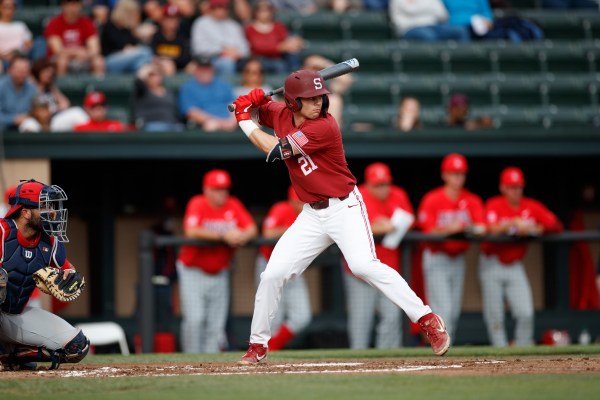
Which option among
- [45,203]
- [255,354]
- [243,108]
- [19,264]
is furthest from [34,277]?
[243,108]

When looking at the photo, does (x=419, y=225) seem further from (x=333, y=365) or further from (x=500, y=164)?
(x=333, y=365)

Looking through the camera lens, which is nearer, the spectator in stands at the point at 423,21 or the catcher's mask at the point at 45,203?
the catcher's mask at the point at 45,203

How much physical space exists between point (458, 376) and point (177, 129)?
5730mm

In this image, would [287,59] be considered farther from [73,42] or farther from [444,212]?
[444,212]

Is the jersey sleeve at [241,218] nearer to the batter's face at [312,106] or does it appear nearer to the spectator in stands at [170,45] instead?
the spectator in stands at [170,45]

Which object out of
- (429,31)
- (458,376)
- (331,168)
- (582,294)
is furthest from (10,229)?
(429,31)

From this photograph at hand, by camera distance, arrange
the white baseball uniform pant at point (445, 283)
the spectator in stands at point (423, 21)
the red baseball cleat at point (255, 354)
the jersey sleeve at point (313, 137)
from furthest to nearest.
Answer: the spectator in stands at point (423, 21)
the white baseball uniform pant at point (445, 283)
the red baseball cleat at point (255, 354)
the jersey sleeve at point (313, 137)

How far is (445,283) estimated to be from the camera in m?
10.4

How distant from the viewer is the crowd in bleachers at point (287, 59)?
11328 millimetres

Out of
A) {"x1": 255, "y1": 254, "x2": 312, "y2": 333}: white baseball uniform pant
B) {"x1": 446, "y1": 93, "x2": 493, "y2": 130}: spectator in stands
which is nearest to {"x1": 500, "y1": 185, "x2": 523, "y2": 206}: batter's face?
{"x1": 446, "y1": 93, "x2": 493, "y2": 130}: spectator in stands

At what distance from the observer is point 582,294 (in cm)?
1125

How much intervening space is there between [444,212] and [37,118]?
154 inches

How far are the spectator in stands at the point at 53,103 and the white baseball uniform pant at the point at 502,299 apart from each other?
4107mm

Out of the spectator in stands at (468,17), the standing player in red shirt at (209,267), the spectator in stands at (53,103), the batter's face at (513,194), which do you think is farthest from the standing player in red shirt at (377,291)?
the spectator in stands at (468,17)
